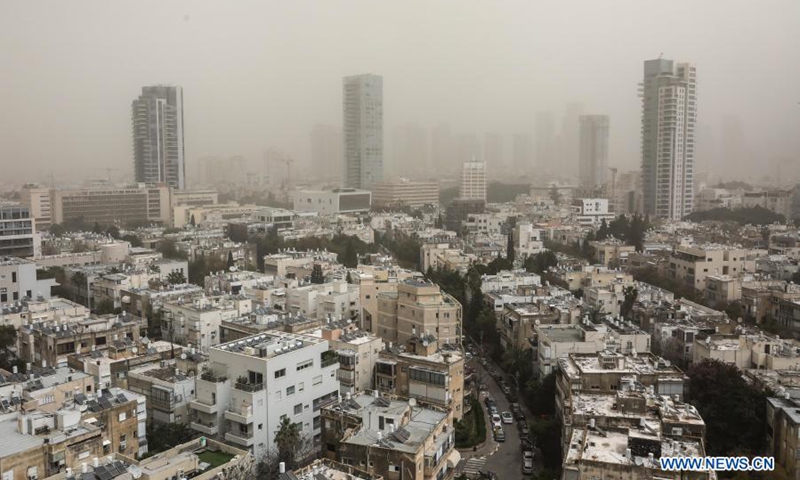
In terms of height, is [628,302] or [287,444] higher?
[628,302]

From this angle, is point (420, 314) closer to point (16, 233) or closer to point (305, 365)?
Result: point (305, 365)

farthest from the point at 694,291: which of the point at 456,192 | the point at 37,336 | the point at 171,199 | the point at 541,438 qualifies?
the point at 456,192

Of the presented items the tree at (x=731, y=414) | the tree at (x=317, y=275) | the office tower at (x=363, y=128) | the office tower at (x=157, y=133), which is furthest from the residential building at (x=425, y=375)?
the office tower at (x=363, y=128)

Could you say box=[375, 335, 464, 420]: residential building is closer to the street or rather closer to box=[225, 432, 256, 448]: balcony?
the street

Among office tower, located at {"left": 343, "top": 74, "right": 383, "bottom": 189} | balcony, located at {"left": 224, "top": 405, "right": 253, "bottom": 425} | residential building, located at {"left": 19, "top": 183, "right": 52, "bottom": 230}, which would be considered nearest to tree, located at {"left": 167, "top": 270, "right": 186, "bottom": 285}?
balcony, located at {"left": 224, "top": 405, "right": 253, "bottom": 425}

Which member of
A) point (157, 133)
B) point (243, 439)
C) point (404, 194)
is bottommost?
point (243, 439)

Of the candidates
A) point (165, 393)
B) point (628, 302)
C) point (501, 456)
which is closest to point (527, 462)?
point (501, 456)
